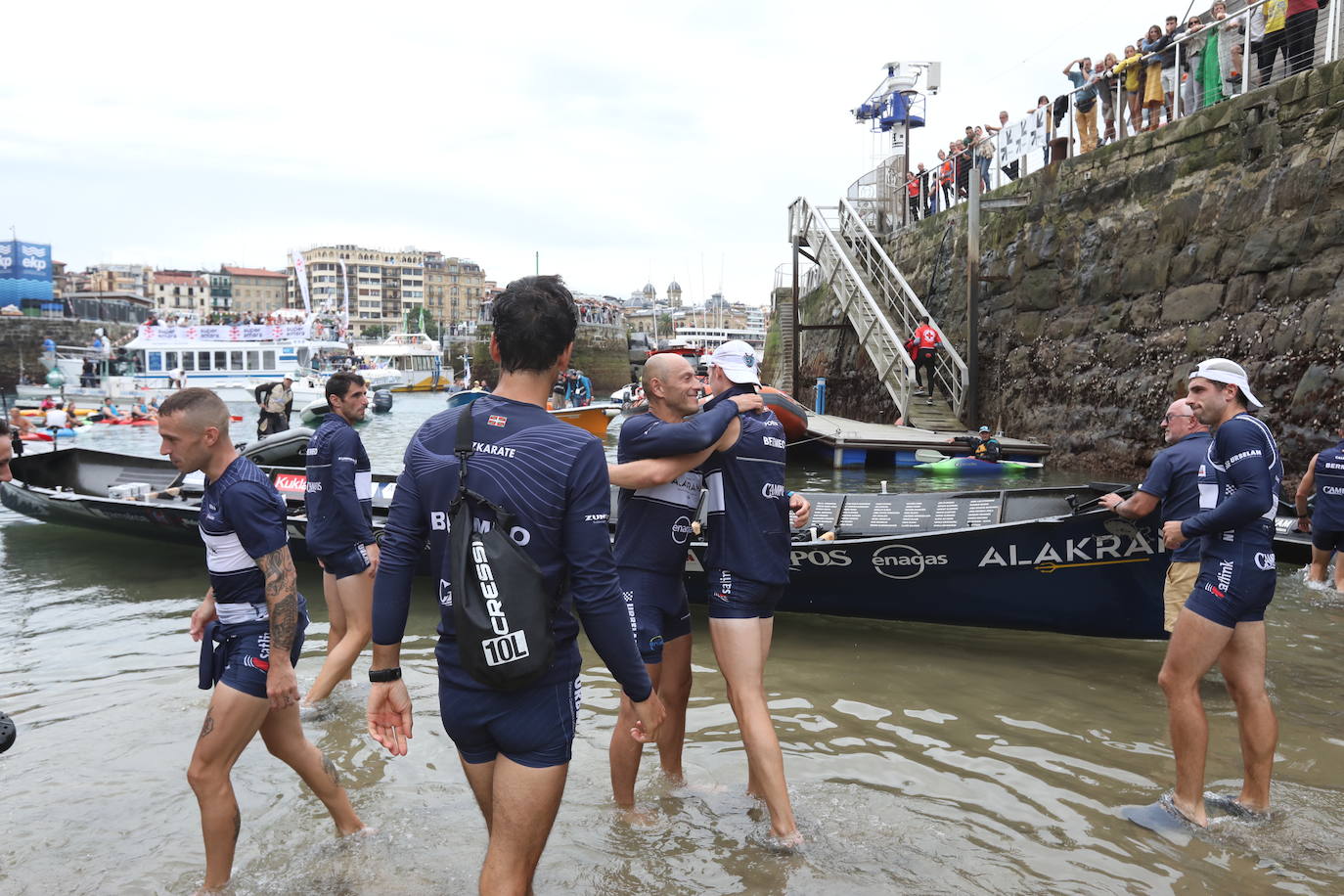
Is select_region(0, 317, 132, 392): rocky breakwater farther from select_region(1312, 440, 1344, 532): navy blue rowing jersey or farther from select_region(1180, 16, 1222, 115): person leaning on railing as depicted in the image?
select_region(1312, 440, 1344, 532): navy blue rowing jersey

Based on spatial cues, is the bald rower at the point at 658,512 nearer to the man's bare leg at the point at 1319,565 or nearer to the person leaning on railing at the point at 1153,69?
the man's bare leg at the point at 1319,565

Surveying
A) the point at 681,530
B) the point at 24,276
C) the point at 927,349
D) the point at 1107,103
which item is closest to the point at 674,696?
the point at 681,530

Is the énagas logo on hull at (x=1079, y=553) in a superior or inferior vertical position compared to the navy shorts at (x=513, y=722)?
inferior

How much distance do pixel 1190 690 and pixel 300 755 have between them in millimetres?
3703

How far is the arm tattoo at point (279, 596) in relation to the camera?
3.42m

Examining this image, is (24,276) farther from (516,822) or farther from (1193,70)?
(516,822)

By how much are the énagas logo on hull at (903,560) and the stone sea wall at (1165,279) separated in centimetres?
730

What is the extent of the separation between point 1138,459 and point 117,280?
18800 cm

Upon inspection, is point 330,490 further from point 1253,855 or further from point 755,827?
point 1253,855

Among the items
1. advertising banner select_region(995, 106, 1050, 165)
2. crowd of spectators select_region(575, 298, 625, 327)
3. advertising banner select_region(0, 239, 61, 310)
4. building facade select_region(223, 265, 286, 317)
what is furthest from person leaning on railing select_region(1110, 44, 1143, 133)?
building facade select_region(223, 265, 286, 317)

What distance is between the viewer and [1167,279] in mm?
14938

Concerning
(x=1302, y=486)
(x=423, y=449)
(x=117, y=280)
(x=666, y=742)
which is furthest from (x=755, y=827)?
(x=117, y=280)

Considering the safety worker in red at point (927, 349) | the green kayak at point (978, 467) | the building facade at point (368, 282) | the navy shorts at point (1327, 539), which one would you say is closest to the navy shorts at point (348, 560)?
the navy shorts at point (1327, 539)

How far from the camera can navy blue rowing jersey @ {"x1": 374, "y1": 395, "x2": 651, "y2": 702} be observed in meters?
2.53
